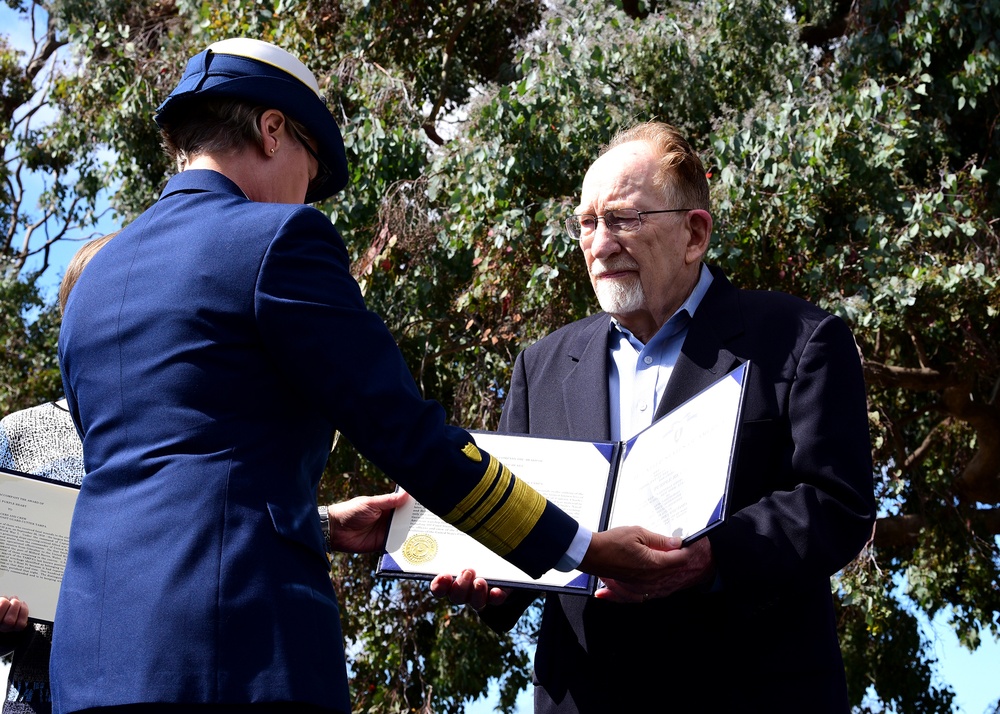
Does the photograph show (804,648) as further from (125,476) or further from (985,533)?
(985,533)

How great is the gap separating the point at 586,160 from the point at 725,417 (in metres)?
4.86

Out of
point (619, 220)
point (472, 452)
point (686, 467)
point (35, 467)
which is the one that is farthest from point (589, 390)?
point (35, 467)

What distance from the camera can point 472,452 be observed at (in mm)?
2264

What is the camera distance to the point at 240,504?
2014 millimetres

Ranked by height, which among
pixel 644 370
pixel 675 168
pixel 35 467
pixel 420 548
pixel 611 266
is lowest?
pixel 420 548

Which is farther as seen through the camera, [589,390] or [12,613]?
[589,390]

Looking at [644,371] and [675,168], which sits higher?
[675,168]

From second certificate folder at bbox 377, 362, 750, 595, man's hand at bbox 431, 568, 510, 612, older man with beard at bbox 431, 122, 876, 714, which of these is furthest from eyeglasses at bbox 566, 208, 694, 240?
man's hand at bbox 431, 568, 510, 612

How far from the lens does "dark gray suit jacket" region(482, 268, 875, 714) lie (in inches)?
105

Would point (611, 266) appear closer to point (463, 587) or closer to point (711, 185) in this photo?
point (463, 587)

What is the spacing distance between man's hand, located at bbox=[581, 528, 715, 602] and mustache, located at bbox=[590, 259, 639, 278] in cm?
90

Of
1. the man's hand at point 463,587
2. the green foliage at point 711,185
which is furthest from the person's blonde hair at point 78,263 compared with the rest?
the green foliage at point 711,185

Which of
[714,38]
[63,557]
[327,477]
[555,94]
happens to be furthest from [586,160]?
[63,557]

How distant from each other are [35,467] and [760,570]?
2231 mm
